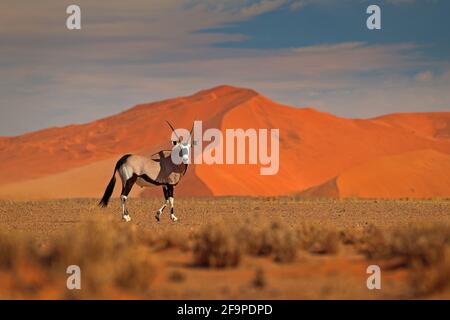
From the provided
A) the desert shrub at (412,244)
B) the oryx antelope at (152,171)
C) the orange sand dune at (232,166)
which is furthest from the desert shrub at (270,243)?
the orange sand dune at (232,166)

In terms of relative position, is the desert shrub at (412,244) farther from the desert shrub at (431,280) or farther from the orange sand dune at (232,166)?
the orange sand dune at (232,166)

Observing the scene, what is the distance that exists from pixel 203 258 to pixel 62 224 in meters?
11.7

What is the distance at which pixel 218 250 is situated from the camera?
52.5ft

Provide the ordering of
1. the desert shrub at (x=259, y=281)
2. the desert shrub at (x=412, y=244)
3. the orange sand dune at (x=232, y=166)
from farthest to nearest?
1. the orange sand dune at (x=232, y=166)
2. the desert shrub at (x=412, y=244)
3. the desert shrub at (x=259, y=281)

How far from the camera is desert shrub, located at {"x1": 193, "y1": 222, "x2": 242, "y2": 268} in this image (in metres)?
15.7

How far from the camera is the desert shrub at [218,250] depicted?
15703mm

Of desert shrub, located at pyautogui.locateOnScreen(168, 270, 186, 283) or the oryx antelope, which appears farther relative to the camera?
the oryx antelope

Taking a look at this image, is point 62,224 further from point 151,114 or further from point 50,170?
point 151,114

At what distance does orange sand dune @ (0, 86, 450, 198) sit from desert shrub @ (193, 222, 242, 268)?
54639mm

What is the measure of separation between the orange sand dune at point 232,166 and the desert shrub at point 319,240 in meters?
50.3

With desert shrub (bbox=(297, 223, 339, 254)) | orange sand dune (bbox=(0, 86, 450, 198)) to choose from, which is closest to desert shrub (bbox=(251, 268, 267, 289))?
desert shrub (bbox=(297, 223, 339, 254))

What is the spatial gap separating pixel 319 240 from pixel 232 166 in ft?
229

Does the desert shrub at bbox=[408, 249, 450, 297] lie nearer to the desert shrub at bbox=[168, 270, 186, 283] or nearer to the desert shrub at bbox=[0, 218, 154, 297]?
the desert shrub at bbox=[168, 270, 186, 283]

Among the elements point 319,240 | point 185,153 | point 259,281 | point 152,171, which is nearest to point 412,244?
point 319,240
